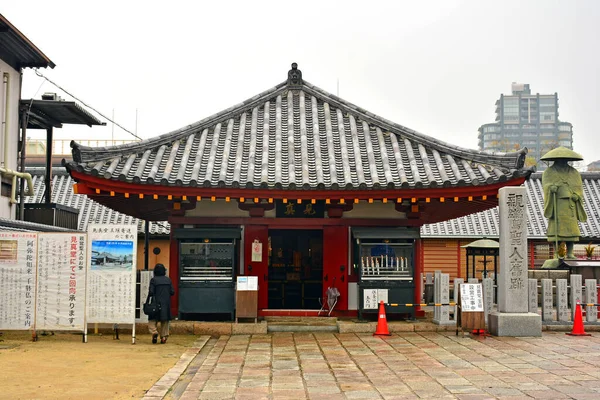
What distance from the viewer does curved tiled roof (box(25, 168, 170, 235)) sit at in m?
32.6

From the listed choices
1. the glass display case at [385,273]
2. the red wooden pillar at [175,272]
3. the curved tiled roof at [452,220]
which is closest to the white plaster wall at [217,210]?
the red wooden pillar at [175,272]

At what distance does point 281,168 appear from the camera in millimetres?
17578

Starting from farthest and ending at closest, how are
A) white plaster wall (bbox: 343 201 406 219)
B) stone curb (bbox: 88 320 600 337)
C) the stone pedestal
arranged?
white plaster wall (bbox: 343 201 406 219), stone curb (bbox: 88 320 600 337), the stone pedestal

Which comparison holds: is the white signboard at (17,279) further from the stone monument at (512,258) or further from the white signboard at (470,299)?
the stone monument at (512,258)

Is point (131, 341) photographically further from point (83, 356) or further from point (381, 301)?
point (381, 301)

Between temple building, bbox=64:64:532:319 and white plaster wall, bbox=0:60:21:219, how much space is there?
3.76 meters

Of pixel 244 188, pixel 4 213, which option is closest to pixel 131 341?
pixel 244 188

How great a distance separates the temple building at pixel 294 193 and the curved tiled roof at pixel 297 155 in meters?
0.04

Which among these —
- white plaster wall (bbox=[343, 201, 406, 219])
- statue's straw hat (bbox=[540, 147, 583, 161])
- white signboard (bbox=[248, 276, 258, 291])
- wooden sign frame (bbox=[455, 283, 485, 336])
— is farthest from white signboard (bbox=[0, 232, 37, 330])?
statue's straw hat (bbox=[540, 147, 583, 161])

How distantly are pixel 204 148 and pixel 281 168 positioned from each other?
7.89ft

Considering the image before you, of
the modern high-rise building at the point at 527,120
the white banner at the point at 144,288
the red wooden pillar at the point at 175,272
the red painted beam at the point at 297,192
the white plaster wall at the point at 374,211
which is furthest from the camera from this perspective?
the modern high-rise building at the point at 527,120

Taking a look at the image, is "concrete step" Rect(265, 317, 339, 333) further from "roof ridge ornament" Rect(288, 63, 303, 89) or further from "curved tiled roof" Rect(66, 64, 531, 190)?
"roof ridge ornament" Rect(288, 63, 303, 89)

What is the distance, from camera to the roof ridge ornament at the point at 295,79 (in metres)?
21.4

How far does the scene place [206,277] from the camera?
1752 centimetres
